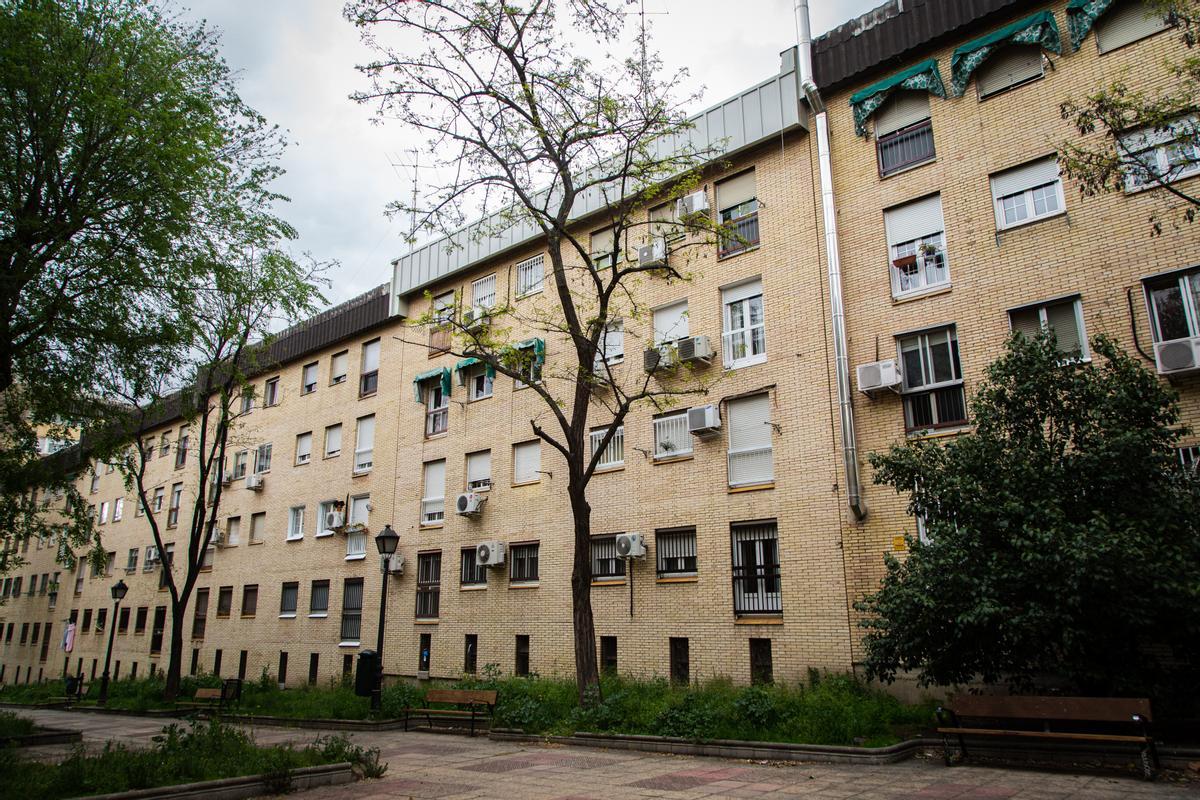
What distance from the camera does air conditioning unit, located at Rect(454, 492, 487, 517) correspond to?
859 inches

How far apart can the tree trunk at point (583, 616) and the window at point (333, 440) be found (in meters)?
16.6

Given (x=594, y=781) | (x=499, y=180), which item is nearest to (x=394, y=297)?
(x=499, y=180)

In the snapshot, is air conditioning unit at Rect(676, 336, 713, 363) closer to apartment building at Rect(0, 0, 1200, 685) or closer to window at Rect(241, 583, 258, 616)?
apartment building at Rect(0, 0, 1200, 685)

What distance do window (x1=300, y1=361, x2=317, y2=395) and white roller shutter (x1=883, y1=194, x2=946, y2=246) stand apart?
22119 millimetres

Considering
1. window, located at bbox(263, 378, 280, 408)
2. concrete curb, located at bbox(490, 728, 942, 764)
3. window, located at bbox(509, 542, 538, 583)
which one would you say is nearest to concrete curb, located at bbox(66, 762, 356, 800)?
concrete curb, located at bbox(490, 728, 942, 764)

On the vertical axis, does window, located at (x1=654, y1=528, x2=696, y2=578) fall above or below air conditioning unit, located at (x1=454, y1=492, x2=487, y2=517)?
below

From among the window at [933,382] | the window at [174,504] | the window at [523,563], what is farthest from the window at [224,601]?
the window at [933,382]

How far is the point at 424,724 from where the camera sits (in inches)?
634

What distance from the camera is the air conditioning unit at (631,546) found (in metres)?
17.8

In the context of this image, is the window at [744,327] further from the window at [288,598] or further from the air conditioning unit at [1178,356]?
the window at [288,598]

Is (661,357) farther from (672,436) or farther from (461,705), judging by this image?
(461,705)

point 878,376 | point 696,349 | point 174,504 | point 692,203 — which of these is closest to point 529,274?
point 692,203

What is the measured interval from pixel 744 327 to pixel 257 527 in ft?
72.6

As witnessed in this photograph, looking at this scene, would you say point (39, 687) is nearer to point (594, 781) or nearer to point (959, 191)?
point (594, 781)
